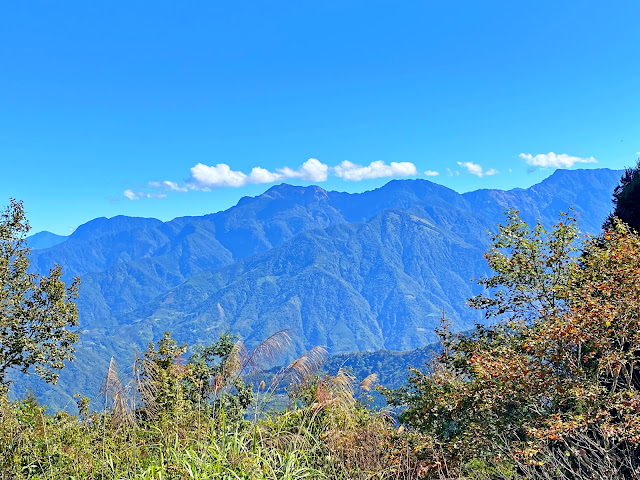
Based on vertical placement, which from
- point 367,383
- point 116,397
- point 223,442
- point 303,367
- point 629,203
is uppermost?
point 629,203

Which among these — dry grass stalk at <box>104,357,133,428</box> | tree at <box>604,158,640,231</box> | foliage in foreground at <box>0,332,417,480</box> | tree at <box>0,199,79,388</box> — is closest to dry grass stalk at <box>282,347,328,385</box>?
foliage in foreground at <box>0,332,417,480</box>

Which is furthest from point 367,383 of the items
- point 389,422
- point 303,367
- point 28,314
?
point 28,314

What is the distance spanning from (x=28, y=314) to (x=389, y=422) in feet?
61.5

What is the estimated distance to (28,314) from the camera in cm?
2047

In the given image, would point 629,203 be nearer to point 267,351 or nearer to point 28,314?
point 267,351

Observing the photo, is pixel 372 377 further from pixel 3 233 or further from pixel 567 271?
pixel 3 233

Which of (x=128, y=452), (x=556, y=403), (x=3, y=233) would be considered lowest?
(x=556, y=403)

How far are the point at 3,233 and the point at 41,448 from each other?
1721cm

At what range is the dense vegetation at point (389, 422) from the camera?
4.84 meters

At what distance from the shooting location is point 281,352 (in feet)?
19.0

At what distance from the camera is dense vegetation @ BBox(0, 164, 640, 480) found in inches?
191

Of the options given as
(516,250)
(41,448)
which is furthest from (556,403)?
(41,448)

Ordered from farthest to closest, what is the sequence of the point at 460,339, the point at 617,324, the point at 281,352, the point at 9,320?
the point at 9,320
the point at 460,339
the point at 617,324
the point at 281,352

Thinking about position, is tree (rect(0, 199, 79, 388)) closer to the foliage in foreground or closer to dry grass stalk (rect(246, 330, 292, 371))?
the foliage in foreground
